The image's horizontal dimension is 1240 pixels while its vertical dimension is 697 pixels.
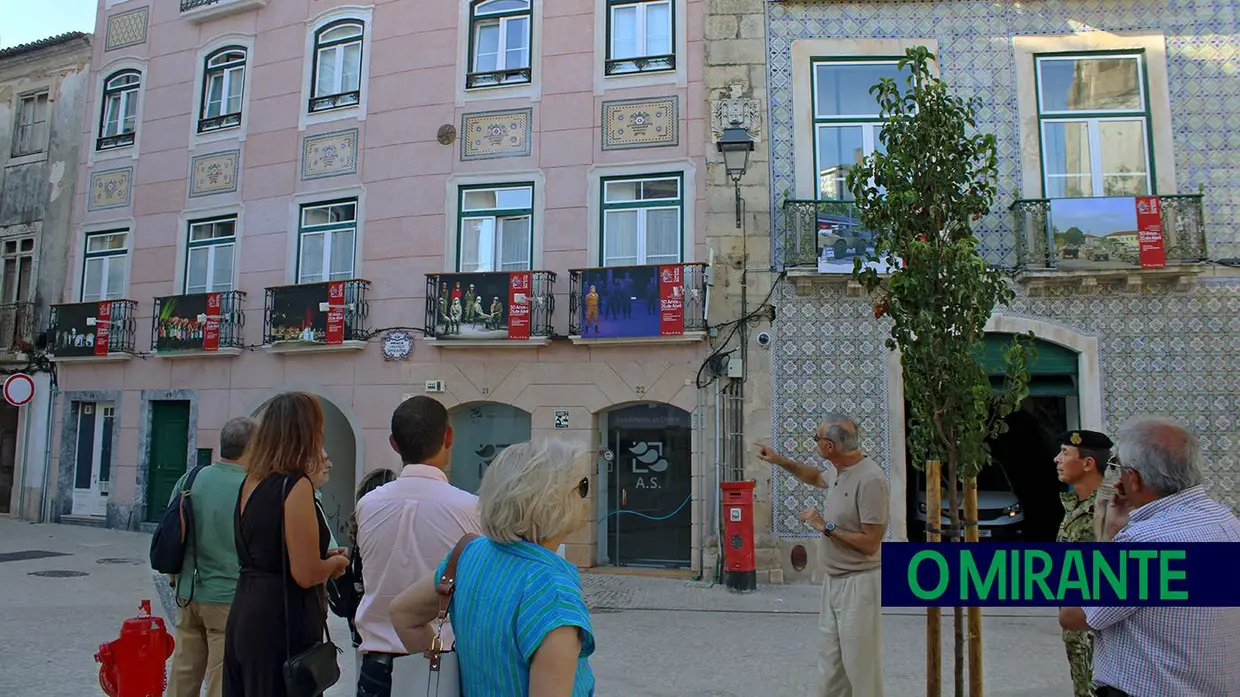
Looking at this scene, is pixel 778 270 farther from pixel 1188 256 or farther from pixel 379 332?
pixel 379 332

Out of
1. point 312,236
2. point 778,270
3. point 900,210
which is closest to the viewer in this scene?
point 900,210

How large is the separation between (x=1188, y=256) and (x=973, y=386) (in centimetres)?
882

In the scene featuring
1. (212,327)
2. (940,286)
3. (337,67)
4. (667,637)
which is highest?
(337,67)

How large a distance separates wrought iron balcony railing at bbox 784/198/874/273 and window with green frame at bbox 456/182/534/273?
154 inches

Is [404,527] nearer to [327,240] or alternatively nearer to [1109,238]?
[1109,238]

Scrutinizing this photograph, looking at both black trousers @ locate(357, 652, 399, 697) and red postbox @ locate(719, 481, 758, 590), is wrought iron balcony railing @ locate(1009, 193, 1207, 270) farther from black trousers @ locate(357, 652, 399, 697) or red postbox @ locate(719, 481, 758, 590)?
black trousers @ locate(357, 652, 399, 697)

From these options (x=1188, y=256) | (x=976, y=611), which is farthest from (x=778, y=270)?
(x=976, y=611)

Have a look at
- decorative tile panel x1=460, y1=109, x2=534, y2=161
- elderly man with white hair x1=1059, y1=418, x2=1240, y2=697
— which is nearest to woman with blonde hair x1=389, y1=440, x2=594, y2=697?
elderly man with white hair x1=1059, y1=418, x2=1240, y2=697

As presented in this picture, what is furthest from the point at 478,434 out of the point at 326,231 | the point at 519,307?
the point at 326,231

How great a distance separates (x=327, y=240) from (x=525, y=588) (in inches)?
512

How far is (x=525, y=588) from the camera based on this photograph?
74.4 inches

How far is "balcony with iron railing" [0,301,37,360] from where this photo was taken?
16.5 m

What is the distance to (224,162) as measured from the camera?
14.8m

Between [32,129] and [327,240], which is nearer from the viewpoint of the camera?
[327,240]
